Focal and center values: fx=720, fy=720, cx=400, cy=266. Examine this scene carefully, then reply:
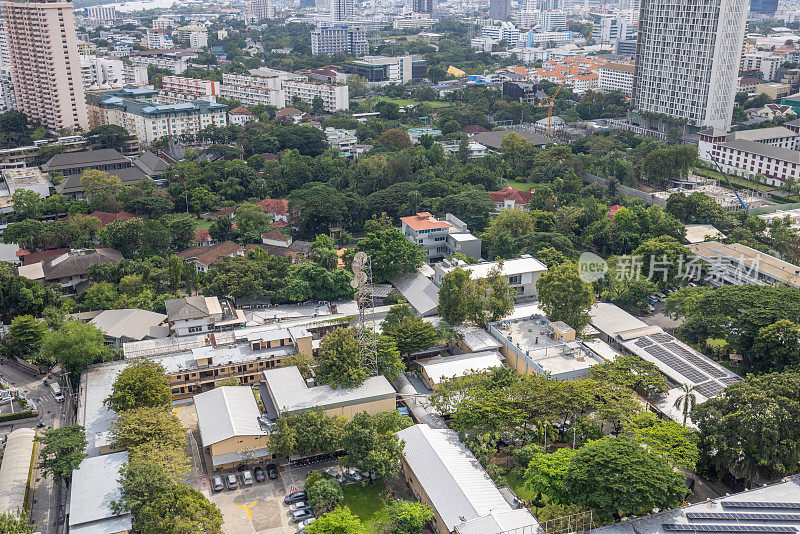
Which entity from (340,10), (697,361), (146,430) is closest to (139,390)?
(146,430)

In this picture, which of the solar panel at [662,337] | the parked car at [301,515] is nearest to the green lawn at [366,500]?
the parked car at [301,515]

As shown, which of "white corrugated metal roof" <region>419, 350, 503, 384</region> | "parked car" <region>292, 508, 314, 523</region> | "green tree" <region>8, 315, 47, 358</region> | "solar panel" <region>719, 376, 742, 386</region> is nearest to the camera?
"parked car" <region>292, 508, 314, 523</region>

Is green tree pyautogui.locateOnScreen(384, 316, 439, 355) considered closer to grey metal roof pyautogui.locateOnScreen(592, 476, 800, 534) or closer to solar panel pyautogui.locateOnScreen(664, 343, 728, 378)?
solar panel pyautogui.locateOnScreen(664, 343, 728, 378)

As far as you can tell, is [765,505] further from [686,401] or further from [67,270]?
[67,270]

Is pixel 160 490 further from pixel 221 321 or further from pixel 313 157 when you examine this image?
pixel 313 157

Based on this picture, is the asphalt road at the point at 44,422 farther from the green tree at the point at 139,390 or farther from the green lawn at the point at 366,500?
the green lawn at the point at 366,500

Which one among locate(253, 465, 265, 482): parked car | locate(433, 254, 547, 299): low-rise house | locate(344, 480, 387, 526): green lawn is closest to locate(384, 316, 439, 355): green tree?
locate(433, 254, 547, 299): low-rise house

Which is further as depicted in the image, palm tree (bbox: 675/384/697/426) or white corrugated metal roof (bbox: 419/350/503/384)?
white corrugated metal roof (bbox: 419/350/503/384)
